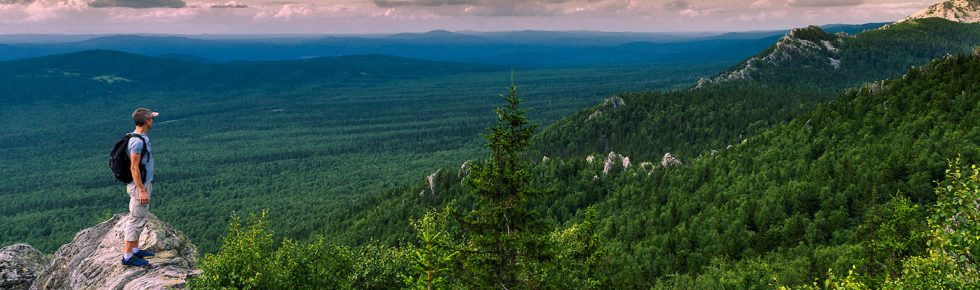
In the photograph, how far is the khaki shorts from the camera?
21.5 m

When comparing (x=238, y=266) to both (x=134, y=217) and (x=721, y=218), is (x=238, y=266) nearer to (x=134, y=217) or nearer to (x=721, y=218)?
(x=134, y=217)

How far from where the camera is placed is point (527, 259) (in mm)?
22094

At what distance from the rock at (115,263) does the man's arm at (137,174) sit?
373cm

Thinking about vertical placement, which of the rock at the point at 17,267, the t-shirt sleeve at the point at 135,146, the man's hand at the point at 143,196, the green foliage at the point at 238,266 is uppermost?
the t-shirt sleeve at the point at 135,146

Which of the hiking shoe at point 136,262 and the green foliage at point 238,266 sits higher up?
the green foliage at point 238,266

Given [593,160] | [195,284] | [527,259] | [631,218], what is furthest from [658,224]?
[195,284]

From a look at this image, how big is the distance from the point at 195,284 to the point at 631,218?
9635 centimetres

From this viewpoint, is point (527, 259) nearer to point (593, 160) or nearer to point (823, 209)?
point (823, 209)

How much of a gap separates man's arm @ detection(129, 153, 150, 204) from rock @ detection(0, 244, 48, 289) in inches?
661

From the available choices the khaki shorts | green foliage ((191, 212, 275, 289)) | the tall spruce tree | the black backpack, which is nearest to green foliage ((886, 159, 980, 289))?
the tall spruce tree

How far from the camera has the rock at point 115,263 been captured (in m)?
23.2

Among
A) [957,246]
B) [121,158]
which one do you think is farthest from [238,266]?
[957,246]

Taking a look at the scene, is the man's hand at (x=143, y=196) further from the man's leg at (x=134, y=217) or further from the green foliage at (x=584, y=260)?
the green foliage at (x=584, y=260)

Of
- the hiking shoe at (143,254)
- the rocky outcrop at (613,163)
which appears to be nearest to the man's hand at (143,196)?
the hiking shoe at (143,254)
